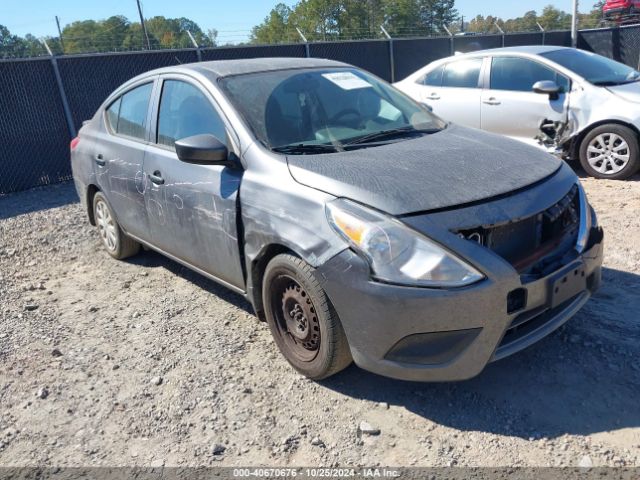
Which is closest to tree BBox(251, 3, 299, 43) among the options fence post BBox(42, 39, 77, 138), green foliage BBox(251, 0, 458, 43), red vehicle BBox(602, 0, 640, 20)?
green foliage BBox(251, 0, 458, 43)

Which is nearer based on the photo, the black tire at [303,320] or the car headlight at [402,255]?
the car headlight at [402,255]

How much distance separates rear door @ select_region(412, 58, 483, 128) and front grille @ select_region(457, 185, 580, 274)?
186 inches

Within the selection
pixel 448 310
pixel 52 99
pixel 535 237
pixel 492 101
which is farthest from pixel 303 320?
pixel 52 99

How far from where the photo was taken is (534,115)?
23.0 feet

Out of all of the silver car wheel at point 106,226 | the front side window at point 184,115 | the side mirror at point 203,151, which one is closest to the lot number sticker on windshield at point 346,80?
the front side window at point 184,115

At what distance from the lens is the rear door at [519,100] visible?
6895 mm

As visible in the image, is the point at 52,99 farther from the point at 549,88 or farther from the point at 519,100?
the point at 549,88

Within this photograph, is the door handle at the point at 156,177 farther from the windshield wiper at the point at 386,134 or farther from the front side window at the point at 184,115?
the windshield wiper at the point at 386,134

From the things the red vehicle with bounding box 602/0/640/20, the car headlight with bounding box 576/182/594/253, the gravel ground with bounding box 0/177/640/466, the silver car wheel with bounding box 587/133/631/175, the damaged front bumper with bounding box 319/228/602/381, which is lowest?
the gravel ground with bounding box 0/177/640/466

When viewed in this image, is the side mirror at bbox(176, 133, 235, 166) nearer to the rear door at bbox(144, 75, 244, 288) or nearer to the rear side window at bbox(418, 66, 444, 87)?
the rear door at bbox(144, 75, 244, 288)

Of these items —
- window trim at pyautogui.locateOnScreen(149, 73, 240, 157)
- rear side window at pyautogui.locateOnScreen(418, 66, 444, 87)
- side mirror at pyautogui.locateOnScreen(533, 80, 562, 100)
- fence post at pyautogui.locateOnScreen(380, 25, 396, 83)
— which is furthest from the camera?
fence post at pyautogui.locateOnScreen(380, 25, 396, 83)

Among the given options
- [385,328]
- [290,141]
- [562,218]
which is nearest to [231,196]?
[290,141]

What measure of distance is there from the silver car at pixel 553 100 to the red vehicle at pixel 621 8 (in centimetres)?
1441

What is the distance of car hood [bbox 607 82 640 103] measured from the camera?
6457mm
